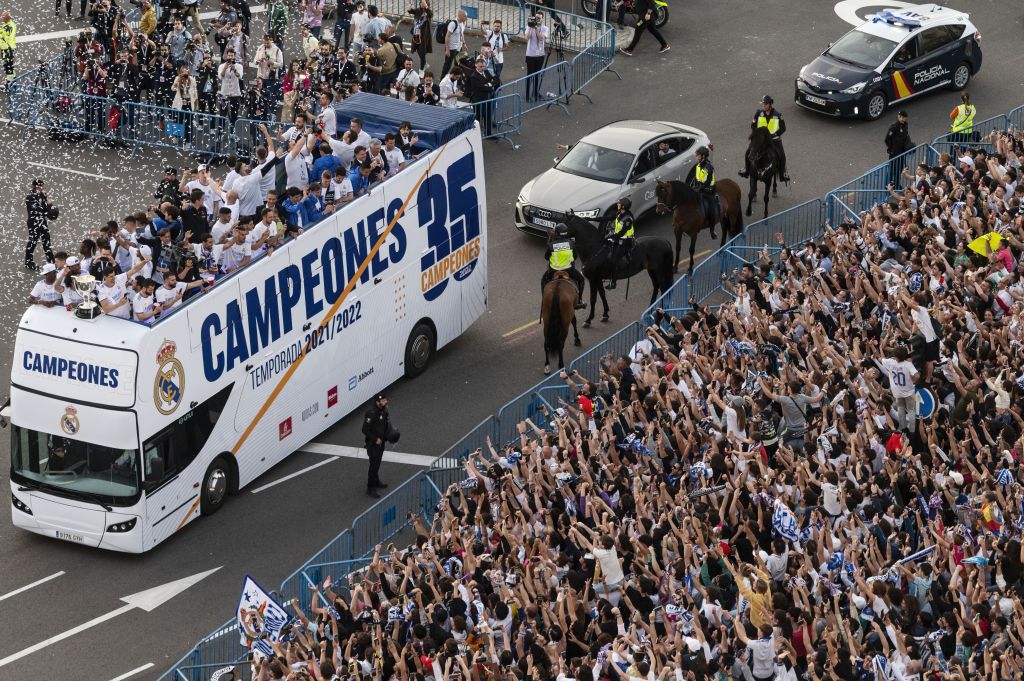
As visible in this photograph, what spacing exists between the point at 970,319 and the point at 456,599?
8.47 meters

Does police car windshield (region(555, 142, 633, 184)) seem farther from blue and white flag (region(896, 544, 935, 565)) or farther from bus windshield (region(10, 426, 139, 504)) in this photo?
blue and white flag (region(896, 544, 935, 565))

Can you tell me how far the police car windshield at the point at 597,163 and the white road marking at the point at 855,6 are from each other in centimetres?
1131

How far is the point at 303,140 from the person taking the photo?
2592 centimetres

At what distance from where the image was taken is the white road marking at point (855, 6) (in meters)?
40.7

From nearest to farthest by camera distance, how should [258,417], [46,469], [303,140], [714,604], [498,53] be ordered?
[714,604], [46,469], [258,417], [303,140], [498,53]

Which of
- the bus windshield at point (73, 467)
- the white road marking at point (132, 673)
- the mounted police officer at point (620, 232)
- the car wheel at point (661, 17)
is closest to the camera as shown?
the white road marking at point (132, 673)

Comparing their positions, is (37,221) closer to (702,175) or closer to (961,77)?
(702,175)

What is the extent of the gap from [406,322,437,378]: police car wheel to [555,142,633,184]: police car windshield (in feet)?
18.0

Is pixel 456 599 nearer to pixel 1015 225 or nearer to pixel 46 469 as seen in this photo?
pixel 46 469

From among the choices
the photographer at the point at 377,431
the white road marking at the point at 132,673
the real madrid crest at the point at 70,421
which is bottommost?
the white road marking at the point at 132,673

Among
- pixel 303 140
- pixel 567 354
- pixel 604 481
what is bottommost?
pixel 567 354

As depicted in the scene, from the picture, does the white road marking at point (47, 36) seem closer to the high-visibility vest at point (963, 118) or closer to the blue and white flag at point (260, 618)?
the high-visibility vest at point (963, 118)

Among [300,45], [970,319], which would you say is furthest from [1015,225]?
[300,45]

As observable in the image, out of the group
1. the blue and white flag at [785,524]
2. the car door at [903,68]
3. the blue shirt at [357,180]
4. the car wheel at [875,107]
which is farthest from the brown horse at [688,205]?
the blue and white flag at [785,524]
